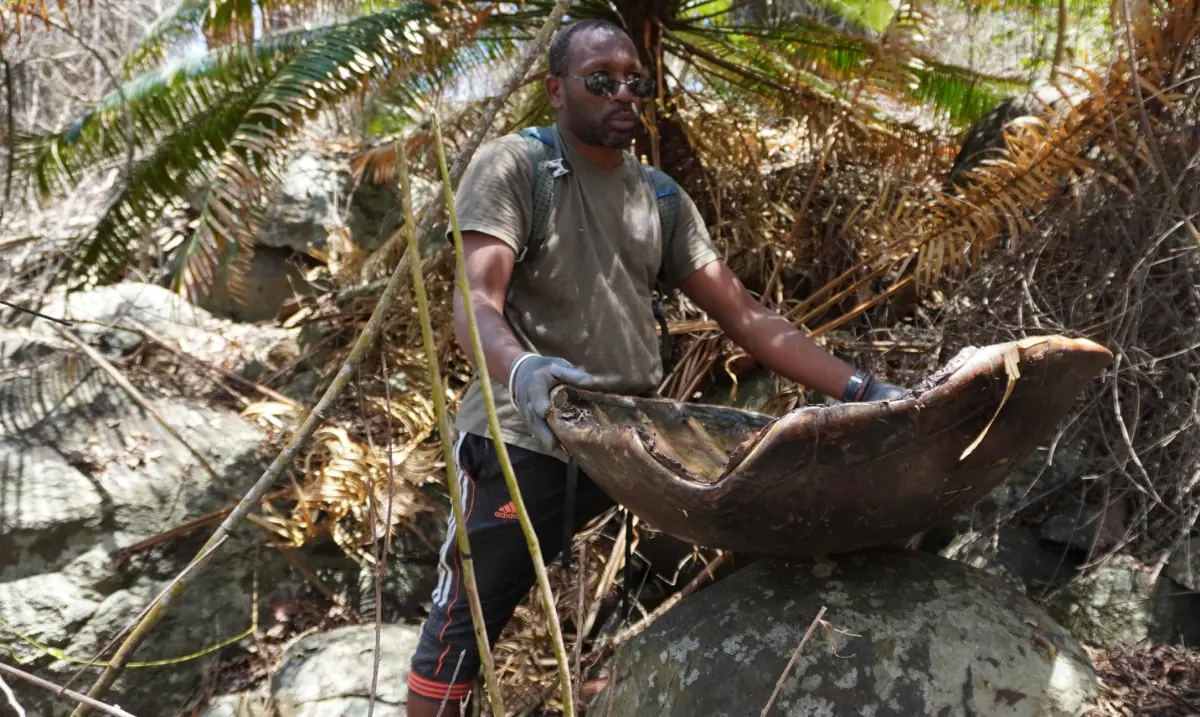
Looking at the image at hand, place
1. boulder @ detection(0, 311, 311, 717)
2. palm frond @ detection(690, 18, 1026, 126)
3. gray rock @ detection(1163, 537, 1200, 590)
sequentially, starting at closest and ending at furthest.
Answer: gray rock @ detection(1163, 537, 1200, 590) < boulder @ detection(0, 311, 311, 717) < palm frond @ detection(690, 18, 1026, 126)

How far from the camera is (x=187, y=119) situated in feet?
15.6

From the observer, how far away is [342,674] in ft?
10.5

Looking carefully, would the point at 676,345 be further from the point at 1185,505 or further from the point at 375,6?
the point at 375,6

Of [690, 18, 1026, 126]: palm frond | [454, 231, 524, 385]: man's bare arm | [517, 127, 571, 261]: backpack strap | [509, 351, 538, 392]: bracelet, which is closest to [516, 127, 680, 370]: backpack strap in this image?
[517, 127, 571, 261]: backpack strap

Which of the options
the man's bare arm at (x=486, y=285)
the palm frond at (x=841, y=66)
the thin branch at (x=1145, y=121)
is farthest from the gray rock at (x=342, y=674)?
the palm frond at (x=841, y=66)

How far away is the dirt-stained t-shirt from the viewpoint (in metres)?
2.27

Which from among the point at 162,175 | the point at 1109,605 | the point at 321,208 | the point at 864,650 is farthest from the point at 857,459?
the point at 321,208

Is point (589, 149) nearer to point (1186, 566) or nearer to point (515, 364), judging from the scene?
point (515, 364)

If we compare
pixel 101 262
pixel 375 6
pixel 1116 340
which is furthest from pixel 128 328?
pixel 1116 340

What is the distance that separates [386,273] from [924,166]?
2819 mm

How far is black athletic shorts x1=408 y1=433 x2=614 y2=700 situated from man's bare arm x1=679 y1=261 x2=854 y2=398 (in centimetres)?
65

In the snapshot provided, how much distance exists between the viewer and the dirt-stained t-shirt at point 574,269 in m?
2.27

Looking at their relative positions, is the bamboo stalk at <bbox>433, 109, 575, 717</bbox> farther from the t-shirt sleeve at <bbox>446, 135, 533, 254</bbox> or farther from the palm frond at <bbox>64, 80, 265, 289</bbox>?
the palm frond at <bbox>64, 80, 265, 289</bbox>

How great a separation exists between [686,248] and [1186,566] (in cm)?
163
